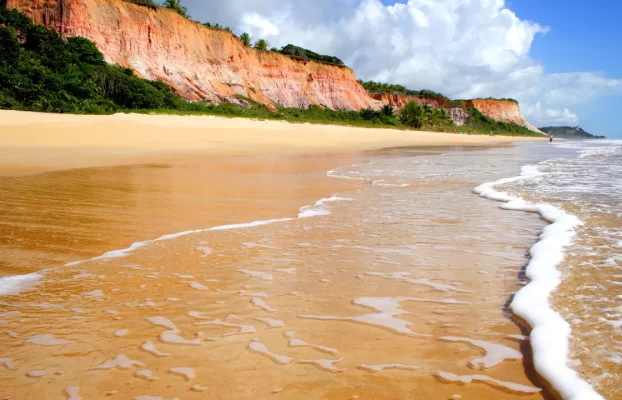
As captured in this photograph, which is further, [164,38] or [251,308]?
[164,38]

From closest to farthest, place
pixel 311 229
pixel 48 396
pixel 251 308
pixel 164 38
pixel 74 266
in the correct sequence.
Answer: pixel 48 396
pixel 251 308
pixel 74 266
pixel 311 229
pixel 164 38

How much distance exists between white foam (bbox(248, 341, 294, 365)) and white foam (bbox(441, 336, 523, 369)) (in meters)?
0.74

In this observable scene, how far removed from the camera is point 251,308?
2580mm

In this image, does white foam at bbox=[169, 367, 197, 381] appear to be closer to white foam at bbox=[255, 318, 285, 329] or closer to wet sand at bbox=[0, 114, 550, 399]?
wet sand at bbox=[0, 114, 550, 399]

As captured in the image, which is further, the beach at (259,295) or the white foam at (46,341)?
the white foam at (46,341)

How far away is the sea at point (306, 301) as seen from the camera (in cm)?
188

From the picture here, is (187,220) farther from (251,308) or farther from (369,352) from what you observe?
(369,352)

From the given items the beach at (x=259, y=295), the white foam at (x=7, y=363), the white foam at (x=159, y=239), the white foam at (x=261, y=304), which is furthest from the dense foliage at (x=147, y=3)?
the white foam at (x=7, y=363)

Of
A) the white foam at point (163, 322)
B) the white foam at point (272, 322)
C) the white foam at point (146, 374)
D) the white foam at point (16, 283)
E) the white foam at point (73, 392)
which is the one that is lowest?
the white foam at point (16, 283)

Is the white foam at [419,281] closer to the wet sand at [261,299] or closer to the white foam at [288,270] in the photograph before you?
the wet sand at [261,299]

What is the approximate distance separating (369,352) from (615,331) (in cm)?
115

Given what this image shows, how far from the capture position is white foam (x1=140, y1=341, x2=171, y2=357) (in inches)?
81.0

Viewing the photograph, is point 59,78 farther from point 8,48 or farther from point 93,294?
point 93,294

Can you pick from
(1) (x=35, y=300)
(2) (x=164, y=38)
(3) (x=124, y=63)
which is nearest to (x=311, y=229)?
(1) (x=35, y=300)
